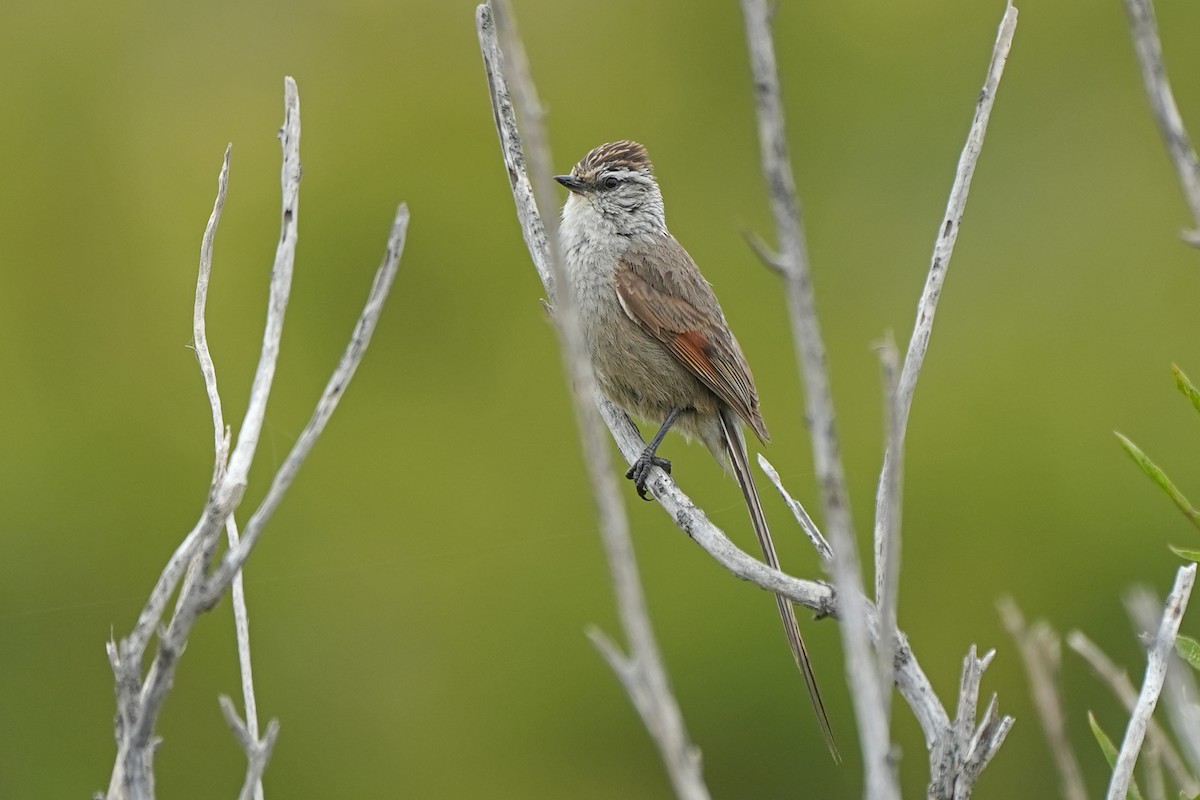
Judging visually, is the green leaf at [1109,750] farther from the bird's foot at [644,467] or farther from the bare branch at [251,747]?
the bird's foot at [644,467]

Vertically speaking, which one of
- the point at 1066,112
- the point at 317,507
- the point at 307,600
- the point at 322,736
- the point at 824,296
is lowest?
the point at 322,736

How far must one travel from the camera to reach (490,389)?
10289 mm

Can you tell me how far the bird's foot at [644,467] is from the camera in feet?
13.8

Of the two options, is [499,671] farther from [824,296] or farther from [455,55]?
[455,55]

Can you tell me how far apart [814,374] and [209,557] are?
82cm

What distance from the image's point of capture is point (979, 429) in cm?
1039

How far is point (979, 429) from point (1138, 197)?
243 cm

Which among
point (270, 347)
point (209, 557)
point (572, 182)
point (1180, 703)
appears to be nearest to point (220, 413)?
point (270, 347)

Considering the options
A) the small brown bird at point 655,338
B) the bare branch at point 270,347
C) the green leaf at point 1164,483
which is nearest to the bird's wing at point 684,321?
the small brown bird at point 655,338

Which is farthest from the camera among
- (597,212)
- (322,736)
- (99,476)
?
(99,476)

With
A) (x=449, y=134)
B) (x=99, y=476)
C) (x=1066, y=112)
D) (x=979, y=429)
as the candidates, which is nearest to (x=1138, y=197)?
(x=1066, y=112)

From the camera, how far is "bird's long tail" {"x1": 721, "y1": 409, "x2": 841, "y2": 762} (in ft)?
9.41

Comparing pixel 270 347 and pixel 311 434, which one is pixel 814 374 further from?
pixel 270 347

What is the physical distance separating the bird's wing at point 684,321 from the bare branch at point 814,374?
2954 millimetres
